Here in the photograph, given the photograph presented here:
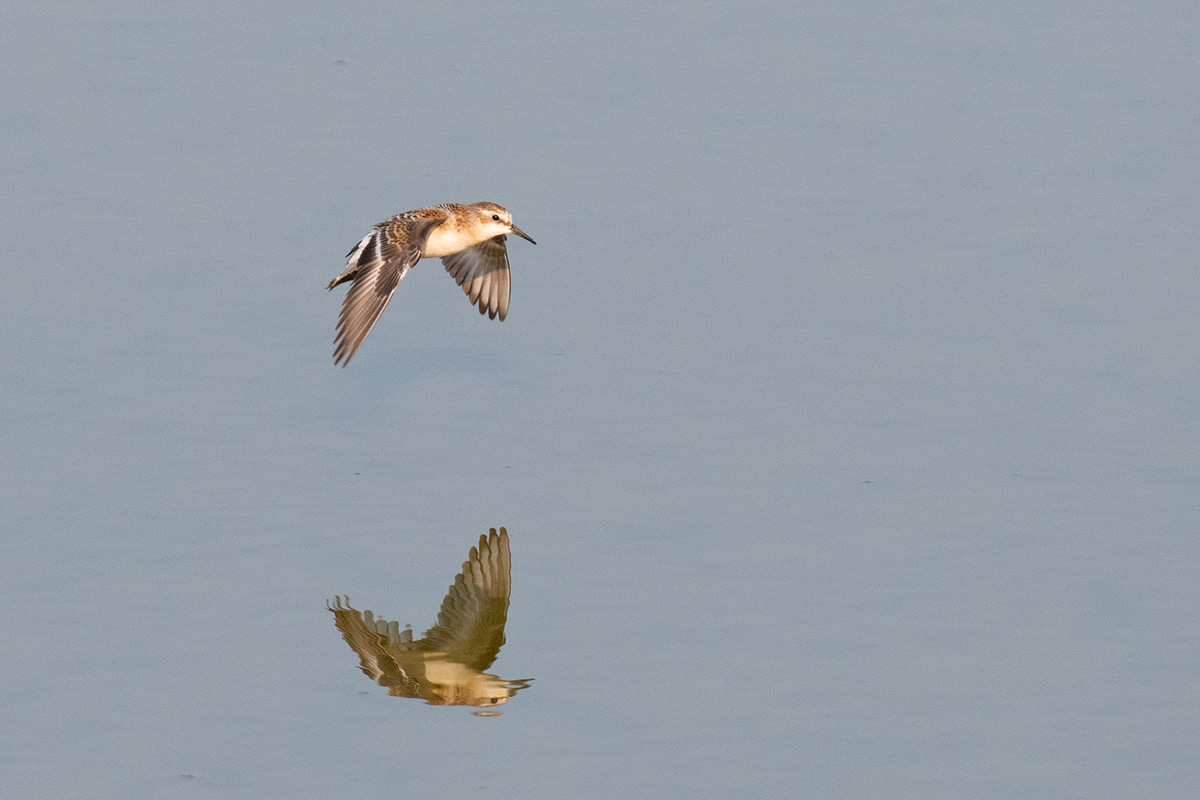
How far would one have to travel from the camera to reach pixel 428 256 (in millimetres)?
13273

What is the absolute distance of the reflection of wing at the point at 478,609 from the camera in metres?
10.2

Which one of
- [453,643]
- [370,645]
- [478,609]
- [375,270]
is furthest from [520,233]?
[370,645]

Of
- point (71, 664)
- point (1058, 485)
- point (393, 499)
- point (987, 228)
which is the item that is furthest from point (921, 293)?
point (71, 664)

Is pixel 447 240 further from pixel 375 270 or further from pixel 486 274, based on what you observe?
pixel 375 270

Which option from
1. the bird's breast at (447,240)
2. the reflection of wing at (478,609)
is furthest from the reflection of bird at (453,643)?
the bird's breast at (447,240)

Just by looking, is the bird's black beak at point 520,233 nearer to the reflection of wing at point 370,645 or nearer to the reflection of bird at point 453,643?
the reflection of bird at point 453,643

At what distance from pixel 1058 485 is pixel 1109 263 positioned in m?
3.00

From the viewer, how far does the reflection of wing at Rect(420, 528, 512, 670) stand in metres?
10.2

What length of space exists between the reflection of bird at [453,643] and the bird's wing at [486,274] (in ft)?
10.8

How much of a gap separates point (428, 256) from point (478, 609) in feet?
11.5

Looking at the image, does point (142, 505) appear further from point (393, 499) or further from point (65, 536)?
point (393, 499)

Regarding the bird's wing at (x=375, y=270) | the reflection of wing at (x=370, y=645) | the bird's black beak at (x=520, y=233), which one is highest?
the bird's black beak at (x=520, y=233)

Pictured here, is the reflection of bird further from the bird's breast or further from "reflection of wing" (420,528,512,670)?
the bird's breast

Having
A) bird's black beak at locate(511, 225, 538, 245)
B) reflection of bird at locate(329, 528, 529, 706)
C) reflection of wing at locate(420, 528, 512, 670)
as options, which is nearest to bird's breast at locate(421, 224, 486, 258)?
bird's black beak at locate(511, 225, 538, 245)
